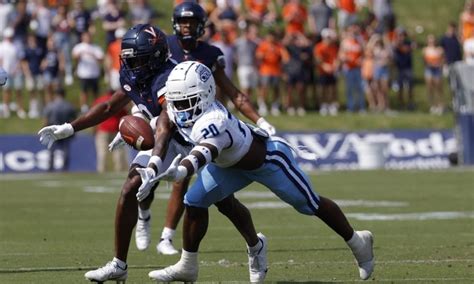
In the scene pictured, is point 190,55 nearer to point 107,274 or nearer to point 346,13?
point 107,274

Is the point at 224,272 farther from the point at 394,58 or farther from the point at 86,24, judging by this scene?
the point at 394,58

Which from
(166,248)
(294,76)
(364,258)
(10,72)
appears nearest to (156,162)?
(364,258)

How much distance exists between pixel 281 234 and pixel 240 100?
229 centimetres

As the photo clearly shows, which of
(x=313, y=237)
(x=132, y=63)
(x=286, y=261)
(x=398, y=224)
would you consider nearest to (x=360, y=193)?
(x=398, y=224)

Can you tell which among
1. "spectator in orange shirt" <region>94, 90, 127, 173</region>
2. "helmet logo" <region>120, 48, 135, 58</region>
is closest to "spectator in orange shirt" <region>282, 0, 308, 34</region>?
"spectator in orange shirt" <region>94, 90, 127, 173</region>

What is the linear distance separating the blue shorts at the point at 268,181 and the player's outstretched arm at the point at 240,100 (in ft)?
5.46

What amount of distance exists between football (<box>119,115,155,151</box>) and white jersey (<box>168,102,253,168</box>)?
0.43 meters

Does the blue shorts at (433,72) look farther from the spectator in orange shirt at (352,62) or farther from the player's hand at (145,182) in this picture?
the player's hand at (145,182)

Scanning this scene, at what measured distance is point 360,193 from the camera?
16812 mm

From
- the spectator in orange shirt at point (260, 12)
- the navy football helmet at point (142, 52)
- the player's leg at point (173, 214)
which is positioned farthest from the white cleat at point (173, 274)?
the spectator in orange shirt at point (260, 12)

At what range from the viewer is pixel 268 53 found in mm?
25172

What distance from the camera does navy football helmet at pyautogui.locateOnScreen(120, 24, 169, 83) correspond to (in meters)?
8.25

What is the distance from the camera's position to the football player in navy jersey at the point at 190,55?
9766mm

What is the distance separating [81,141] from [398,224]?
12.8 m
